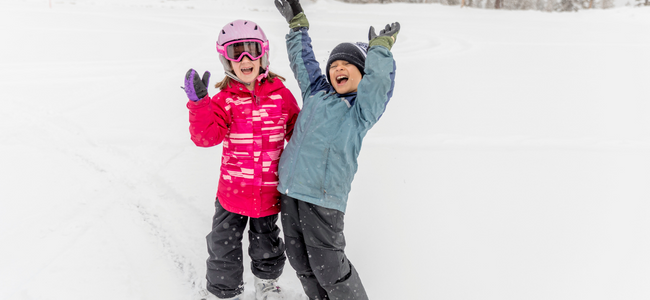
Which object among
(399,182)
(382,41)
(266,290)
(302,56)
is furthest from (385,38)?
(399,182)

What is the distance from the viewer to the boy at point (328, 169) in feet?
6.91

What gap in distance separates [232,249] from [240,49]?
1.22 m

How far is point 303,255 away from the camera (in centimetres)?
229

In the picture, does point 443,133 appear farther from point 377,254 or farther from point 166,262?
point 166,262

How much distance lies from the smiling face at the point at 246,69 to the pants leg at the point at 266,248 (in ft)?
2.87

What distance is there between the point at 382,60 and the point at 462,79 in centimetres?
624

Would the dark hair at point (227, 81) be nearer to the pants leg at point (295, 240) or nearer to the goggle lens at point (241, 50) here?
the goggle lens at point (241, 50)

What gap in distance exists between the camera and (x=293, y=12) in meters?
2.52

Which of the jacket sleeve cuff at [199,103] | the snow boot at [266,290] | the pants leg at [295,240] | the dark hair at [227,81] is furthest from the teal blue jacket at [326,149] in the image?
the snow boot at [266,290]

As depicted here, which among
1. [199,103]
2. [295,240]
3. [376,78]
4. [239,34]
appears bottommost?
[295,240]

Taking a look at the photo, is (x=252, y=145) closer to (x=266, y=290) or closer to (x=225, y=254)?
(x=225, y=254)

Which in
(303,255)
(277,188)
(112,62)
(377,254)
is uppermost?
(112,62)

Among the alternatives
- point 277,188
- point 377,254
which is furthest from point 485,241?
point 277,188

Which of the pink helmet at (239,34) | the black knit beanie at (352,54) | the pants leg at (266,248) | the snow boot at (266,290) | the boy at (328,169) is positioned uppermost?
the pink helmet at (239,34)
